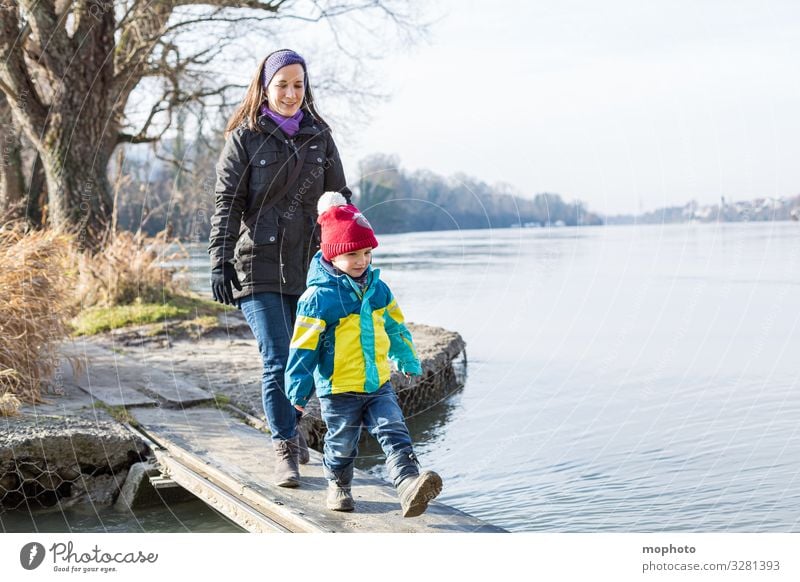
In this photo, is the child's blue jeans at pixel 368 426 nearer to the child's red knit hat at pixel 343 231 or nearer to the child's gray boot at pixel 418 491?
the child's gray boot at pixel 418 491

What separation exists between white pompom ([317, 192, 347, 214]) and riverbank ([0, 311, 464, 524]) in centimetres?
178

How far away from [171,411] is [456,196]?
2.05 m

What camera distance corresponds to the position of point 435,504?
3707mm

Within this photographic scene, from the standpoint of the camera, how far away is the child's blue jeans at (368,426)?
3471mm

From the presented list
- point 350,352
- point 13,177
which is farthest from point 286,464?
point 13,177

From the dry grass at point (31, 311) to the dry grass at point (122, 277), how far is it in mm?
3183

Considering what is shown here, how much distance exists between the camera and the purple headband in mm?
3814

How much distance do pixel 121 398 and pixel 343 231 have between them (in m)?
2.55

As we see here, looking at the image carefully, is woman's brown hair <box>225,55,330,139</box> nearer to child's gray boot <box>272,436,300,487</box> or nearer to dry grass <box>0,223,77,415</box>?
child's gray boot <box>272,436,300,487</box>

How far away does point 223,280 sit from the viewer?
3861 millimetres

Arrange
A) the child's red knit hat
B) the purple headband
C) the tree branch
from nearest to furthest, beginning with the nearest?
1. the child's red knit hat
2. the purple headband
3. the tree branch

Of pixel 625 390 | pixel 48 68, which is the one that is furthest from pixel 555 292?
pixel 48 68

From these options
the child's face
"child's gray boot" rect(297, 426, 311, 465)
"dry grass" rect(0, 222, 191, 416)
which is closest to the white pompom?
the child's face
